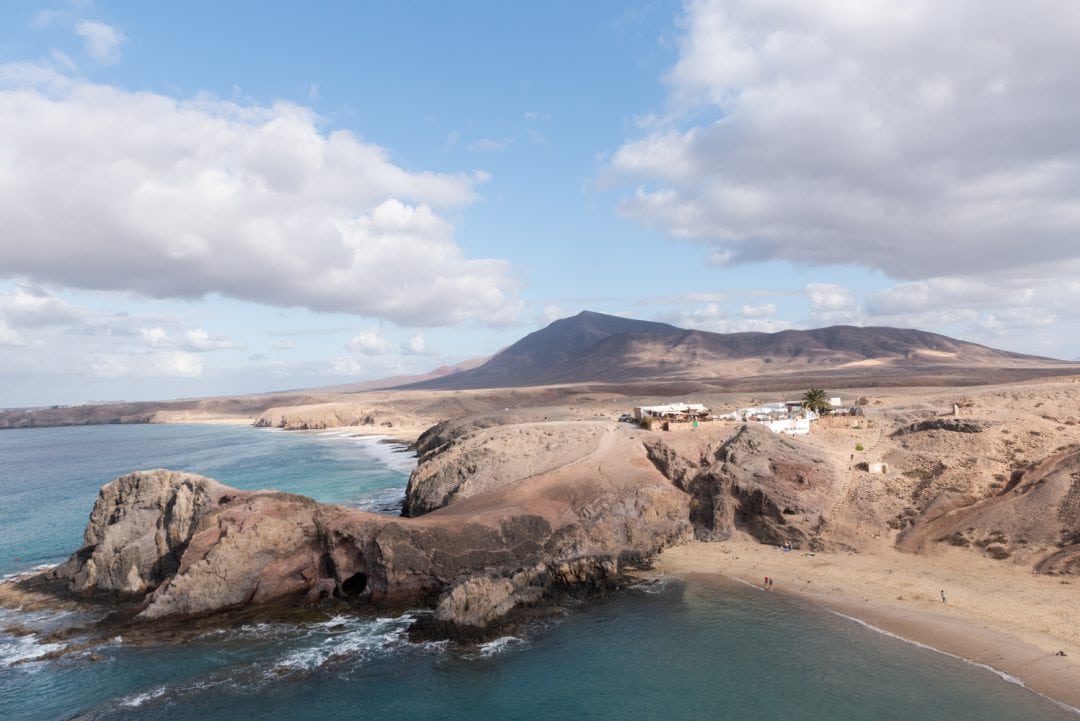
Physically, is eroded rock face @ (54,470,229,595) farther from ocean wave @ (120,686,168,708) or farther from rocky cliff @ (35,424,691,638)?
ocean wave @ (120,686,168,708)

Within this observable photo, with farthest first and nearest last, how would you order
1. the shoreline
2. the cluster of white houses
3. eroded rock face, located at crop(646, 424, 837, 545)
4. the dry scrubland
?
1. the cluster of white houses
2. eroded rock face, located at crop(646, 424, 837, 545)
3. the dry scrubland
4. the shoreline

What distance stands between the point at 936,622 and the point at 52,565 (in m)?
63.2

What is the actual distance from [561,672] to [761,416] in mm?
42584

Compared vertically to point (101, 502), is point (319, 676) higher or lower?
lower

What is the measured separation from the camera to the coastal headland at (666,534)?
37438 millimetres

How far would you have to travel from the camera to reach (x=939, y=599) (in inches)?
1505

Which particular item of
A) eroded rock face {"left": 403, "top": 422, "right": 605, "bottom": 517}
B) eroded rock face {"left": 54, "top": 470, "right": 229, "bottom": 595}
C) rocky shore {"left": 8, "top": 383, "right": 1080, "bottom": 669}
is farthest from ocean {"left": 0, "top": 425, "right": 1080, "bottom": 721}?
eroded rock face {"left": 403, "top": 422, "right": 605, "bottom": 517}

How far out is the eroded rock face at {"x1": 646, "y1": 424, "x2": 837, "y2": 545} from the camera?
49.7 metres

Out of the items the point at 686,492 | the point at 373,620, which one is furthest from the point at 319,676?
the point at 686,492

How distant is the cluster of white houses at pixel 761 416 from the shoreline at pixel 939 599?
15657mm

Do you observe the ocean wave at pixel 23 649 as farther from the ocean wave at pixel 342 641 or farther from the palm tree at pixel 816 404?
the palm tree at pixel 816 404

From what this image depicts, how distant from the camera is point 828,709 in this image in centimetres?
2744

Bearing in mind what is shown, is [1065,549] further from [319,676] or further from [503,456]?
[319,676]

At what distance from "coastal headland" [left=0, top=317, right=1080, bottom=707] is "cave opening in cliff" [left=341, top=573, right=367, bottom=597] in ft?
0.45
